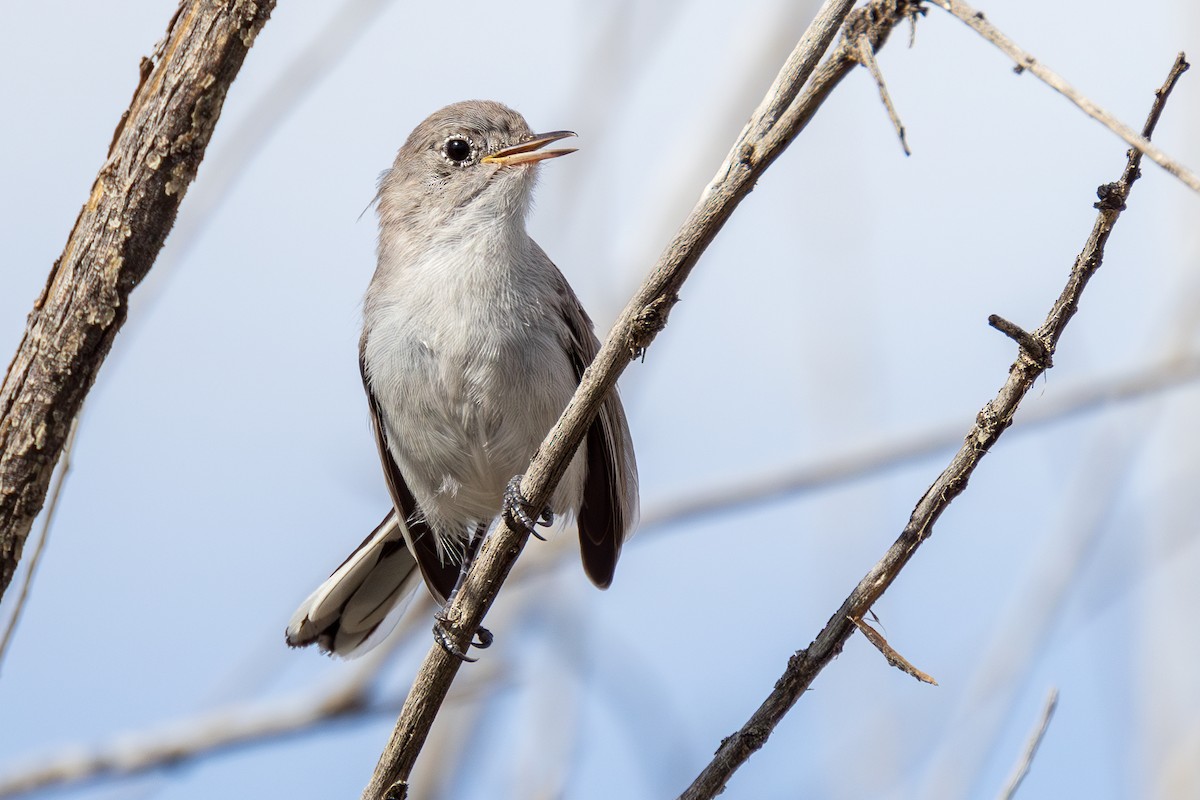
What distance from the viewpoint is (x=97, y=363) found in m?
3.02

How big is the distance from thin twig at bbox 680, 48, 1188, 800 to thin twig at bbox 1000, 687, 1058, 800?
1.85 ft

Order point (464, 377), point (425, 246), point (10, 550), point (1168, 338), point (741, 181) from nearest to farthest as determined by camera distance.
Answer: point (741, 181), point (10, 550), point (1168, 338), point (464, 377), point (425, 246)

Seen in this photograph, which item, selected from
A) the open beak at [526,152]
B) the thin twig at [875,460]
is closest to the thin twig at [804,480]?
the thin twig at [875,460]

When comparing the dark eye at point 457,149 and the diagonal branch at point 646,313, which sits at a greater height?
the dark eye at point 457,149

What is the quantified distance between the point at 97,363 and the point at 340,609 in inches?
65.8

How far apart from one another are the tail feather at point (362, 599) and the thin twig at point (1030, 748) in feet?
8.36

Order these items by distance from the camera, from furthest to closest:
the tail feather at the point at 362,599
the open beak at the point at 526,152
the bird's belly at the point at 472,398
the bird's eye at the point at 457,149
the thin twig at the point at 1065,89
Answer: the bird's eye at the point at 457,149 → the tail feather at the point at 362,599 → the open beak at the point at 526,152 → the bird's belly at the point at 472,398 → the thin twig at the point at 1065,89

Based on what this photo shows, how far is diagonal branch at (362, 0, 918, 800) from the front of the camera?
6.76 ft

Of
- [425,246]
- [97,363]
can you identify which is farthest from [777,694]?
[425,246]

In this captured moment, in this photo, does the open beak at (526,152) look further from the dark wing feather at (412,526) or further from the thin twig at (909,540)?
the thin twig at (909,540)

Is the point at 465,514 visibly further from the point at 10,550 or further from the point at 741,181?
the point at 741,181

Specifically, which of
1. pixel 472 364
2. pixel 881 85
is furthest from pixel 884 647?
pixel 472 364

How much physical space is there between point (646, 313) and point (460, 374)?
5.76 ft

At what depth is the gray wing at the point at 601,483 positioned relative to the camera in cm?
425
